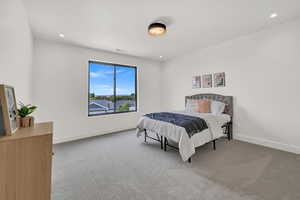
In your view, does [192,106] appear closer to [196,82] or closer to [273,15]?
[196,82]

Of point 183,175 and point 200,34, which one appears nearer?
point 183,175

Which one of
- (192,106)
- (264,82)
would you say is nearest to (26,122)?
(192,106)

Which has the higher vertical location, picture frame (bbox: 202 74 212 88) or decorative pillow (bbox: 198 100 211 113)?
picture frame (bbox: 202 74 212 88)

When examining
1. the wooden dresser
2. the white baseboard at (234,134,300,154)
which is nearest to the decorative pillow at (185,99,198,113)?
the white baseboard at (234,134,300,154)

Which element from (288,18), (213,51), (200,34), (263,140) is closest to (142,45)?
(200,34)

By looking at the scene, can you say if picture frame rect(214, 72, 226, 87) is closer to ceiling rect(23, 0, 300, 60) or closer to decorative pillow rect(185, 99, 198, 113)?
decorative pillow rect(185, 99, 198, 113)

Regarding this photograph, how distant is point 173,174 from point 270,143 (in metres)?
2.60

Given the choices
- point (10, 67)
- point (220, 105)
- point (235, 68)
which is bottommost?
point (220, 105)

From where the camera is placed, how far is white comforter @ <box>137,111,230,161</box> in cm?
233

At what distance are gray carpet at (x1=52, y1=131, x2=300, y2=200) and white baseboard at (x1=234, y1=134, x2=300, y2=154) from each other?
18 centimetres

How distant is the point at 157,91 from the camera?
18.8 feet

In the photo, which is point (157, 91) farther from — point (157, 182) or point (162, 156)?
point (157, 182)

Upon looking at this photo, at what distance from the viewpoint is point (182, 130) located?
241 centimetres

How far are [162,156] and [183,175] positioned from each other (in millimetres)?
694
